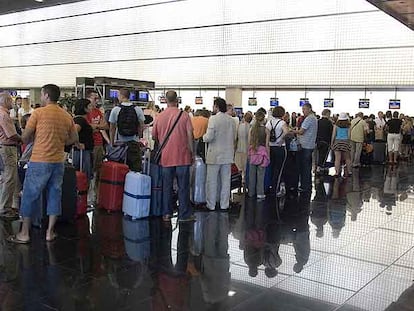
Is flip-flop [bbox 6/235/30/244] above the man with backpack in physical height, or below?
below

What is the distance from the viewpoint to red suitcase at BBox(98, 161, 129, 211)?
229 inches

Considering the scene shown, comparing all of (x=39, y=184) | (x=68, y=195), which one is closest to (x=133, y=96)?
(x=68, y=195)

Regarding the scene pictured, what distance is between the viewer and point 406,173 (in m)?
11.7

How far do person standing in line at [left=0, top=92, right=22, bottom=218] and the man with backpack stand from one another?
4.10ft

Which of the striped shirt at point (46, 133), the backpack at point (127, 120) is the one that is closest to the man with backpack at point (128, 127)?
the backpack at point (127, 120)

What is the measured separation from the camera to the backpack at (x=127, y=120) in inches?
234

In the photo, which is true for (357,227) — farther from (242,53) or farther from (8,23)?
(8,23)

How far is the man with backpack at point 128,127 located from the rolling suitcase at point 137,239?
0.89 metres

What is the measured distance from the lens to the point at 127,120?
19.5ft

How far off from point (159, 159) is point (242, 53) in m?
16.4

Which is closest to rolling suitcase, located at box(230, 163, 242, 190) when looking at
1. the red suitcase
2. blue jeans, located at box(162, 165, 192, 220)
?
blue jeans, located at box(162, 165, 192, 220)

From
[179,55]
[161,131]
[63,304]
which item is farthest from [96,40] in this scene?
[63,304]

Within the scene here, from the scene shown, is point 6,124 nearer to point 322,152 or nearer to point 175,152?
point 175,152

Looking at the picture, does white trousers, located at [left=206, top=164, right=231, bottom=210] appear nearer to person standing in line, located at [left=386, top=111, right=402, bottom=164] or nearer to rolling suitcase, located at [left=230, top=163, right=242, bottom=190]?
rolling suitcase, located at [left=230, top=163, right=242, bottom=190]
